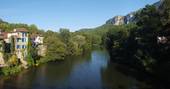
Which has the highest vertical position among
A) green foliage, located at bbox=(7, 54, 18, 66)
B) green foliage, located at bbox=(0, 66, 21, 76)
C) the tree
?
the tree

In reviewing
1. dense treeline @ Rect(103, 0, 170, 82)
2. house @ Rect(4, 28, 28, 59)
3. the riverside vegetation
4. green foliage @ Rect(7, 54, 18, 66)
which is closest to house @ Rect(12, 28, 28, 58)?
house @ Rect(4, 28, 28, 59)

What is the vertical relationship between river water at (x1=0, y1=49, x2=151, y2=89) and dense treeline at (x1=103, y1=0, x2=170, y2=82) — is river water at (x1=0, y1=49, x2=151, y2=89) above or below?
below

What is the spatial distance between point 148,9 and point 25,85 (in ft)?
106

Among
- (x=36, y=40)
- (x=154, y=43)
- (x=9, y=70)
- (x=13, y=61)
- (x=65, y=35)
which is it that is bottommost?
(x=9, y=70)

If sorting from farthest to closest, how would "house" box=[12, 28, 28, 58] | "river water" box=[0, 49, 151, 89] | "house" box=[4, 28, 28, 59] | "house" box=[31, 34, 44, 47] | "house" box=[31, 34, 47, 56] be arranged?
"house" box=[31, 34, 47, 56], "house" box=[31, 34, 44, 47], "house" box=[12, 28, 28, 58], "house" box=[4, 28, 28, 59], "river water" box=[0, 49, 151, 89]

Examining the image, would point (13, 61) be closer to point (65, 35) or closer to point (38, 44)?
point (38, 44)

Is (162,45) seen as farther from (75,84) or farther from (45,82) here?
(45,82)

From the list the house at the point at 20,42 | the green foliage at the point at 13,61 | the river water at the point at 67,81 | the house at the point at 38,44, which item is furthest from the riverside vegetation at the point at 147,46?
the green foliage at the point at 13,61

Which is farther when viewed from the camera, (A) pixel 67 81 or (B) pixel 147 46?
(B) pixel 147 46

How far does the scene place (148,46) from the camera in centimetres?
5459

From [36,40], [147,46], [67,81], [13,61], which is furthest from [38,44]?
[147,46]

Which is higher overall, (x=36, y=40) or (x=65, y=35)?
(x=65, y=35)

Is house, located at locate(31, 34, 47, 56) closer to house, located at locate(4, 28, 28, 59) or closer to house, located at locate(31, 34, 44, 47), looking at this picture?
house, located at locate(31, 34, 44, 47)

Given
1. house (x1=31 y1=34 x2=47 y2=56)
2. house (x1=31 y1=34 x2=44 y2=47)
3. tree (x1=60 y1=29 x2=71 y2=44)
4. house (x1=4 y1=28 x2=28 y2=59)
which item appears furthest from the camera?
tree (x1=60 y1=29 x2=71 y2=44)
